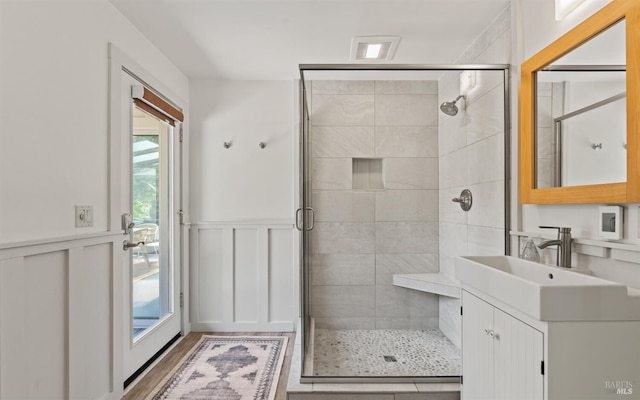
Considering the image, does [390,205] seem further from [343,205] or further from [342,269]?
A: [342,269]

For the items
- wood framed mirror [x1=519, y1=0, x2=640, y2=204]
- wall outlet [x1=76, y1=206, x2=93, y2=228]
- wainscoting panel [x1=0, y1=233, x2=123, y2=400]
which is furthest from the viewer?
wall outlet [x1=76, y1=206, x2=93, y2=228]

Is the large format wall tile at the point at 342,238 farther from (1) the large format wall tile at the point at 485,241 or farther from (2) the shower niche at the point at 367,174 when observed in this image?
(1) the large format wall tile at the point at 485,241

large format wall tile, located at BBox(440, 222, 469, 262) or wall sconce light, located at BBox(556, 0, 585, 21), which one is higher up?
wall sconce light, located at BBox(556, 0, 585, 21)

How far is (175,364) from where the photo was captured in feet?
9.05

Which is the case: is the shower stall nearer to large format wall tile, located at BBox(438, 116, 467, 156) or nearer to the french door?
large format wall tile, located at BBox(438, 116, 467, 156)

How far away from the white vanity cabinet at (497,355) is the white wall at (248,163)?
2.07 meters

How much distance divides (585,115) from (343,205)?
139cm

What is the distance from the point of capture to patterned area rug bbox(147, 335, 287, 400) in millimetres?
2336

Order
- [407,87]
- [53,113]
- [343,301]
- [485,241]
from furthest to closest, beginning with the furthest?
[343,301] < [407,87] < [485,241] < [53,113]

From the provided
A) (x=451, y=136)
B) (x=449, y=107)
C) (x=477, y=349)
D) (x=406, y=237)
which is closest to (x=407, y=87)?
(x=449, y=107)

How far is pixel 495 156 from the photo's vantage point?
7.52ft

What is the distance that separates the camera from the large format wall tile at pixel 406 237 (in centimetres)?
245

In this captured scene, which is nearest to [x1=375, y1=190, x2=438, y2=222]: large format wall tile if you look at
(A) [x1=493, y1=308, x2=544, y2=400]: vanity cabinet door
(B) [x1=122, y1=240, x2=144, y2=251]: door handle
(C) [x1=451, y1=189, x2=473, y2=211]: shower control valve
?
(C) [x1=451, y1=189, x2=473, y2=211]: shower control valve

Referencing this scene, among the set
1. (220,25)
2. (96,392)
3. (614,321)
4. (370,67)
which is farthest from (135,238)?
(614,321)
